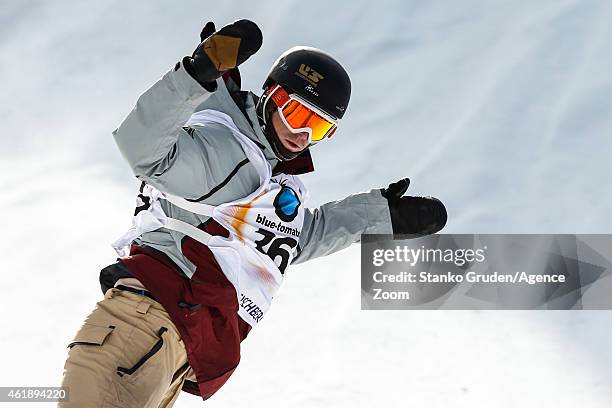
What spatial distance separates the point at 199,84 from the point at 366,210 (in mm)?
2190

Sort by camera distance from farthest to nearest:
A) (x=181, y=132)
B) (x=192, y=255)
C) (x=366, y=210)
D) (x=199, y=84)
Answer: (x=366, y=210) → (x=192, y=255) → (x=181, y=132) → (x=199, y=84)

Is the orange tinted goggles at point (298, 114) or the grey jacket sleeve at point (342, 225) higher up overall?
the orange tinted goggles at point (298, 114)

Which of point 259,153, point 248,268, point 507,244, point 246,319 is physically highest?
point 507,244

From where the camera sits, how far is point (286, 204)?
→ 15.5ft

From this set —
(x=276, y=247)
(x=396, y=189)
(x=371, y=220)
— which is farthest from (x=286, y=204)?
(x=396, y=189)

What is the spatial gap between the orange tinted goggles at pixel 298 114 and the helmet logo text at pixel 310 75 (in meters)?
0.13

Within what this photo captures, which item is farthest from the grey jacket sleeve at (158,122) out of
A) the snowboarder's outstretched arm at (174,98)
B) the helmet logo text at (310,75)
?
the helmet logo text at (310,75)

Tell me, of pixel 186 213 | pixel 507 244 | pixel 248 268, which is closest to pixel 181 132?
pixel 186 213

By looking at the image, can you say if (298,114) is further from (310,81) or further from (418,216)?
(418,216)

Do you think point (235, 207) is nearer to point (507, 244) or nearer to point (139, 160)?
point (139, 160)

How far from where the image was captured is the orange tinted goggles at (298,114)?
455cm

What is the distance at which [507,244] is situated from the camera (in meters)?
8.17

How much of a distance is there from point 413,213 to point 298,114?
1153 millimetres

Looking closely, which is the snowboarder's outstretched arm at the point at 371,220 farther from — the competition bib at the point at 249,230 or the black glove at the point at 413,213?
the competition bib at the point at 249,230
